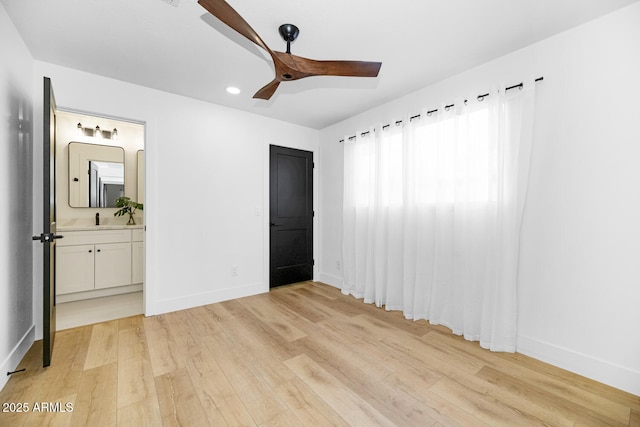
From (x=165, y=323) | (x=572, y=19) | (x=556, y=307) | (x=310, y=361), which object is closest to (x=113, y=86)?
(x=165, y=323)

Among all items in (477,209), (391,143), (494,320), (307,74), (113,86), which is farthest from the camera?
(391,143)

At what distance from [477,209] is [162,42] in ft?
10.2

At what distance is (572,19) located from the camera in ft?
6.30

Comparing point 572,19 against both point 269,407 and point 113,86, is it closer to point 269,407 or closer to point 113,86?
point 269,407

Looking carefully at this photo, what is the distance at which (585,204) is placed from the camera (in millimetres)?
1962

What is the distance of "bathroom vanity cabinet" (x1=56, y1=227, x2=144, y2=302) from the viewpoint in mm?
3455

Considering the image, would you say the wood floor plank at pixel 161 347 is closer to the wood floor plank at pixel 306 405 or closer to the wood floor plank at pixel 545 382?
the wood floor plank at pixel 306 405

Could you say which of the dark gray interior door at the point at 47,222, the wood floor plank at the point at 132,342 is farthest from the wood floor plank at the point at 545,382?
the dark gray interior door at the point at 47,222

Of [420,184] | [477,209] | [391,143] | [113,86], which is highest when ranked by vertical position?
[113,86]

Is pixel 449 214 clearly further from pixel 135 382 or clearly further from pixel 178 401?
pixel 135 382

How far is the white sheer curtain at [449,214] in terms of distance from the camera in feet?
7.43

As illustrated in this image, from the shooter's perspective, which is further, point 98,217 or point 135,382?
point 98,217

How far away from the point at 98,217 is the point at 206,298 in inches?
88.3

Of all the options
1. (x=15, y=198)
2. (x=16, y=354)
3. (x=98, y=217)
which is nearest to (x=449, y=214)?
(x=15, y=198)
